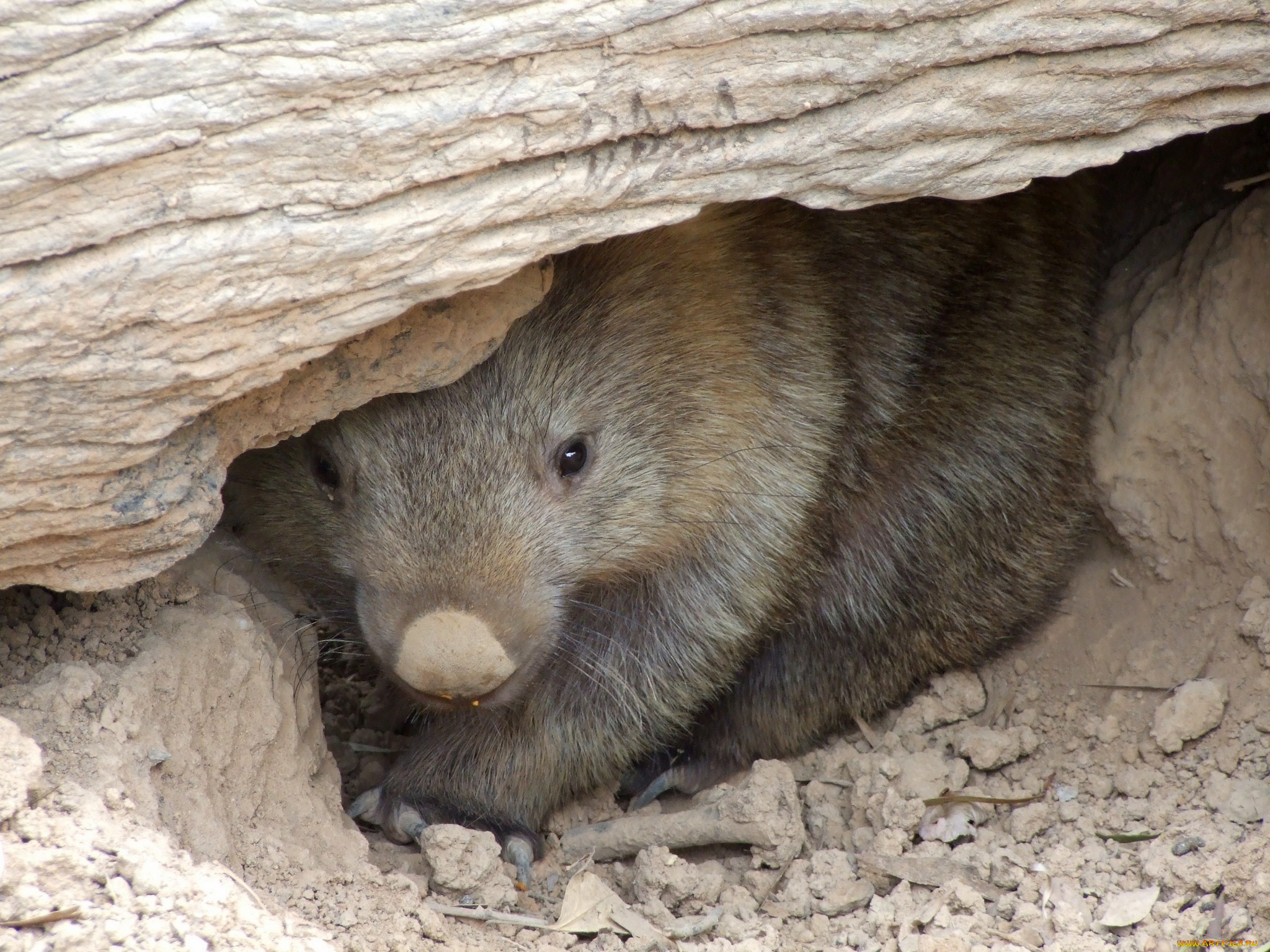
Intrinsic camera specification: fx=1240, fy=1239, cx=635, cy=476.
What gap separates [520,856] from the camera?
3.03m

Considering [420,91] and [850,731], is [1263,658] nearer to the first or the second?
[850,731]

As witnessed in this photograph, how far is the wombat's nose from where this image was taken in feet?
8.23

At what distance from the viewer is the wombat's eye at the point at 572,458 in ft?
9.43

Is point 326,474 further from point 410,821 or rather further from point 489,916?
point 489,916

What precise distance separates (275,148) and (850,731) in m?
2.43

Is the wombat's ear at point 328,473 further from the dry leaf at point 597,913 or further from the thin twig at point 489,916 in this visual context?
the dry leaf at point 597,913

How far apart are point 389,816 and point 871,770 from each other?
4.04 feet

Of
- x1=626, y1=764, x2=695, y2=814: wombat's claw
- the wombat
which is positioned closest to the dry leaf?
the wombat

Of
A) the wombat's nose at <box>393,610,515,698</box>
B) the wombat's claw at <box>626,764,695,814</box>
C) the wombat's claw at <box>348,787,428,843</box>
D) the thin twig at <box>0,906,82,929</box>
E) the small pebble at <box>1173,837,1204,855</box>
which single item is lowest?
the wombat's claw at <box>348,787,428,843</box>

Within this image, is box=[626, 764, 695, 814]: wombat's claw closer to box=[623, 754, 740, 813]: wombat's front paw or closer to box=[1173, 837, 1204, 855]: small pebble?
box=[623, 754, 740, 813]: wombat's front paw

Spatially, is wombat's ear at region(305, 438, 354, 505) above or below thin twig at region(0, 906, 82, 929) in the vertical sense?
above

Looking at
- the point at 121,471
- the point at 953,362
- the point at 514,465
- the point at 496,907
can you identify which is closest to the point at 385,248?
the point at 121,471

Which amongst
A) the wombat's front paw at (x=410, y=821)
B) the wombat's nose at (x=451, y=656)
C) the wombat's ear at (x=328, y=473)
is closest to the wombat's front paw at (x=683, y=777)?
the wombat's front paw at (x=410, y=821)

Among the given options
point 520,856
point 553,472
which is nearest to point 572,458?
point 553,472
